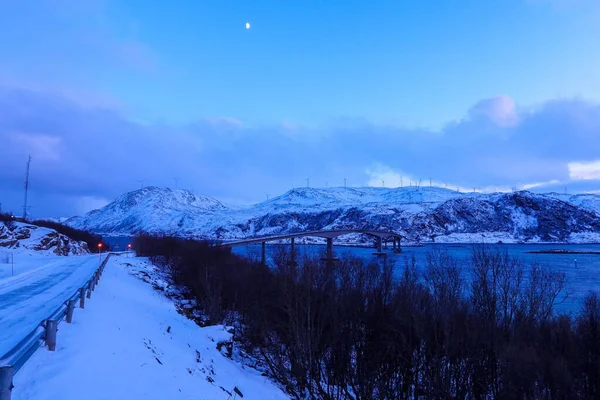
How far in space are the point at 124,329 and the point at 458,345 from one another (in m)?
19.4

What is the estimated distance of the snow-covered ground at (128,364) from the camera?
946cm

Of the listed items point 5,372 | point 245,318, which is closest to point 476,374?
point 245,318

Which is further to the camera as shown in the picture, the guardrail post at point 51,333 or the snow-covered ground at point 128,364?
the guardrail post at point 51,333

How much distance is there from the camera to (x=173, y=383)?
1251 centimetres

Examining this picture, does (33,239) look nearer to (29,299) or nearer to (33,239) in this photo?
(33,239)

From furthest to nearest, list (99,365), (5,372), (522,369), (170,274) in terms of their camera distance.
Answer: (170,274) → (522,369) → (99,365) → (5,372)

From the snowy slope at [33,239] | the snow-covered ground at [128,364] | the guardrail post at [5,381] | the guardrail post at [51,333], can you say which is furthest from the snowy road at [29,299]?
the snowy slope at [33,239]

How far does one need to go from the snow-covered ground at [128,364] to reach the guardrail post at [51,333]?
0.17m

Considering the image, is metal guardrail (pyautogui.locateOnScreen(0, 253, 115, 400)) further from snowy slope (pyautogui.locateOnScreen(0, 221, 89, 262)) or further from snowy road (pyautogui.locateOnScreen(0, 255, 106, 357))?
snowy slope (pyautogui.locateOnScreen(0, 221, 89, 262))

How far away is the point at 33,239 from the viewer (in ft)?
222

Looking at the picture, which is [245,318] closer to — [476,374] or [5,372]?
[476,374]

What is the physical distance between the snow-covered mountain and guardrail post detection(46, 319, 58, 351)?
57.9m

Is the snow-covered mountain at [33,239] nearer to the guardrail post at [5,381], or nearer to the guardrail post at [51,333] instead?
the guardrail post at [51,333]

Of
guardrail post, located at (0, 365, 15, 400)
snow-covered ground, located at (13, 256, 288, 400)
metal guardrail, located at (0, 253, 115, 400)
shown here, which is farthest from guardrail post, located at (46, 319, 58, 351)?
guardrail post, located at (0, 365, 15, 400)
